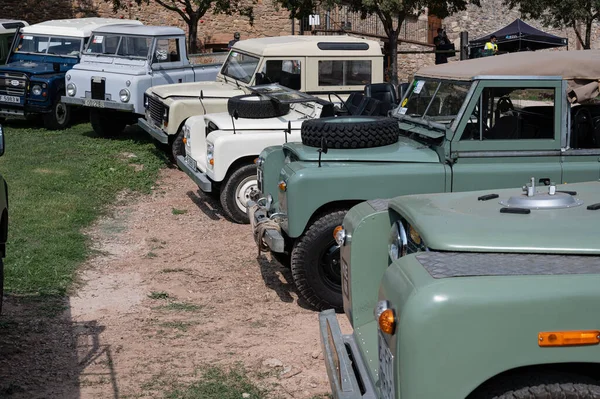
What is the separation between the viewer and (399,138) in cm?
675

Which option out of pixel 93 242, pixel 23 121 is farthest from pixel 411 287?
pixel 23 121

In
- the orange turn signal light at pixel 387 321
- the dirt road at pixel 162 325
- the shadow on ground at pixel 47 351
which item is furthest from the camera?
the dirt road at pixel 162 325

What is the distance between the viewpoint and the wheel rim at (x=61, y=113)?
15.1m

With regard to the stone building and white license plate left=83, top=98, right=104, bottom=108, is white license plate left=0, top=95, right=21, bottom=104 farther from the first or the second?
the stone building

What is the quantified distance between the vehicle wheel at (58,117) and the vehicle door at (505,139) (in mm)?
10367

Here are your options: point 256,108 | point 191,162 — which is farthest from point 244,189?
point 191,162

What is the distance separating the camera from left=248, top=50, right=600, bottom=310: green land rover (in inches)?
237

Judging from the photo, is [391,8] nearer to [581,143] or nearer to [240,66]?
[240,66]

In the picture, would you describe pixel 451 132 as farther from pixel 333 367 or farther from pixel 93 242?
pixel 93 242

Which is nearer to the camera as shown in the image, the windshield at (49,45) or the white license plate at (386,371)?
the white license plate at (386,371)

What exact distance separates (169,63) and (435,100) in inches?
328

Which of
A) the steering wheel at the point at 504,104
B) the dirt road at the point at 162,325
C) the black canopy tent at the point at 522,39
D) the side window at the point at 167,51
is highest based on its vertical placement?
the black canopy tent at the point at 522,39

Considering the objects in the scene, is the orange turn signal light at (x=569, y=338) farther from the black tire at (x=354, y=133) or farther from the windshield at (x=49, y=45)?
the windshield at (x=49, y=45)

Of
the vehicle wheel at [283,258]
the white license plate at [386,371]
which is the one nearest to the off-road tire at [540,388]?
the white license plate at [386,371]
